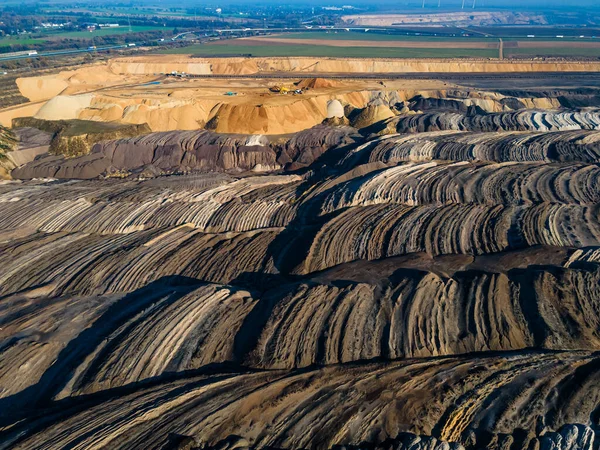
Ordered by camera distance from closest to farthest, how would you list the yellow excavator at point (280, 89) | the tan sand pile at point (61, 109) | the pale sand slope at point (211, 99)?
the pale sand slope at point (211, 99), the tan sand pile at point (61, 109), the yellow excavator at point (280, 89)

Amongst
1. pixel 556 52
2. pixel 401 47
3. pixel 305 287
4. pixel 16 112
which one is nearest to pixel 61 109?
pixel 16 112

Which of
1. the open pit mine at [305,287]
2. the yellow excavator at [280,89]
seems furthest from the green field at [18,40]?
the open pit mine at [305,287]

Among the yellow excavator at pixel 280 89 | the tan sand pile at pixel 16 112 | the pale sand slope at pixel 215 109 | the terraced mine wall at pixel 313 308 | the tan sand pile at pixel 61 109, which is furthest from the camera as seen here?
the yellow excavator at pixel 280 89

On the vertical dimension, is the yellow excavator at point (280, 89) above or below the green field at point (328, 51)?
below

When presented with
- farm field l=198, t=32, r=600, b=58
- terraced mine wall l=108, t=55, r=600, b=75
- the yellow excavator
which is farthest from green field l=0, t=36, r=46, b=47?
the yellow excavator

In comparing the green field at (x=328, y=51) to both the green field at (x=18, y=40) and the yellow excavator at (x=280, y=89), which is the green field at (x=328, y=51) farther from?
the yellow excavator at (x=280, y=89)
